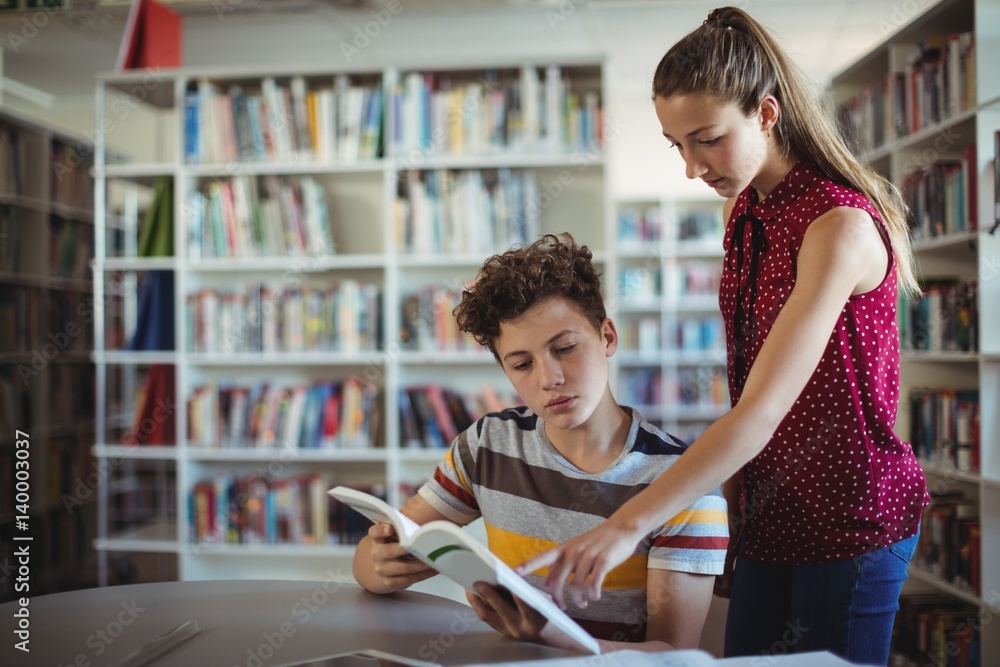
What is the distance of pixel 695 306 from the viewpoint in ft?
22.1

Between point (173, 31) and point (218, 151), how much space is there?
768 millimetres

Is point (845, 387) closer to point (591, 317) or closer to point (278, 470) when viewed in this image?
point (591, 317)

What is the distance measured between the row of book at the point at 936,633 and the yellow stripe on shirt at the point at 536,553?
184 centimetres

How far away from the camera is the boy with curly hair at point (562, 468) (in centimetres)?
115

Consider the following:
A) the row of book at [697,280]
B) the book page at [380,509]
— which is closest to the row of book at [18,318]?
the book page at [380,509]

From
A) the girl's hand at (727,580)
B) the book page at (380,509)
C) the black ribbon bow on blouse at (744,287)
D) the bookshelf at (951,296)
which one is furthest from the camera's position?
the bookshelf at (951,296)

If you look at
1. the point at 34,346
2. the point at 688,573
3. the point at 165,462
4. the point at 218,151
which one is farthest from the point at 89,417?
the point at 688,573

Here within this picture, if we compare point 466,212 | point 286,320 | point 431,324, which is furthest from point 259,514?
point 466,212

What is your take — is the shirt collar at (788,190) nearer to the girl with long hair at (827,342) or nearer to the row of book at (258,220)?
the girl with long hair at (827,342)

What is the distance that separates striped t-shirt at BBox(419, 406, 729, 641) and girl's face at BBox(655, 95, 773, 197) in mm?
388

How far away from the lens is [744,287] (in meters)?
1.36

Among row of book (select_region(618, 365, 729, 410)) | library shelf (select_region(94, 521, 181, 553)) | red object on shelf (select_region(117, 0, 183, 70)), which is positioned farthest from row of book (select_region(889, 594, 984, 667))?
row of book (select_region(618, 365, 729, 410))

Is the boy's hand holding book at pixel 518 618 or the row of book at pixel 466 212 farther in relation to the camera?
the row of book at pixel 466 212

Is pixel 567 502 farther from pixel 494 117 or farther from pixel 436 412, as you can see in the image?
pixel 494 117
